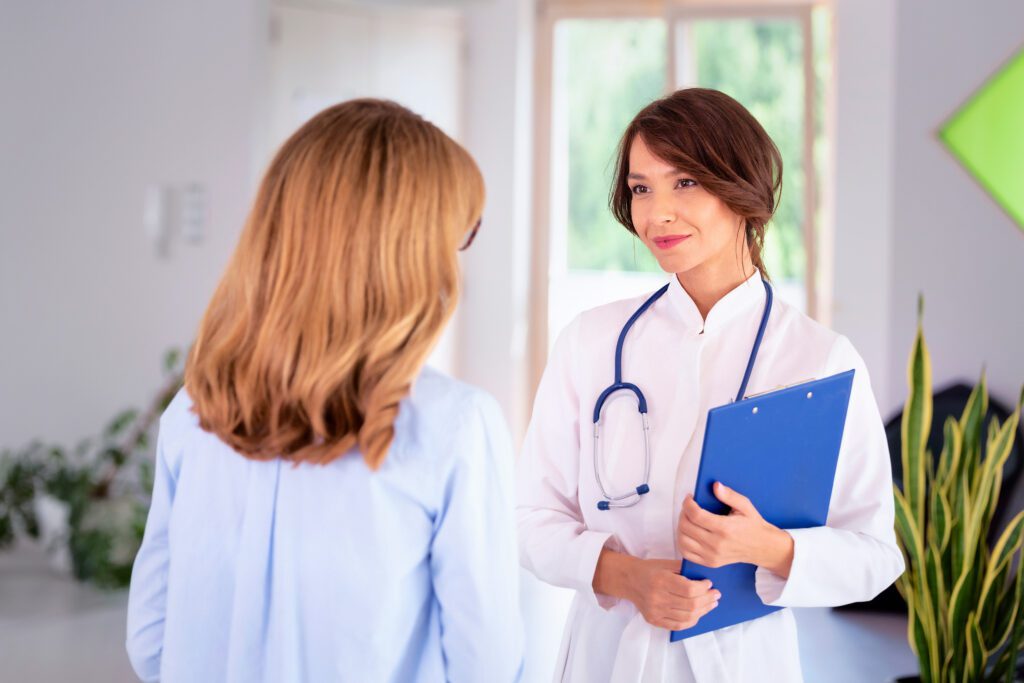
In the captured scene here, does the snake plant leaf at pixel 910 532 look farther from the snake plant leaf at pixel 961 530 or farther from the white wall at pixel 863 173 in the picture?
the white wall at pixel 863 173

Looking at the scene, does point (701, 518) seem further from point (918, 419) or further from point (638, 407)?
point (918, 419)

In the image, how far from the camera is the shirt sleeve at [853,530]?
4.59ft

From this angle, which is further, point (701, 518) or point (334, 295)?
point (701, 518)

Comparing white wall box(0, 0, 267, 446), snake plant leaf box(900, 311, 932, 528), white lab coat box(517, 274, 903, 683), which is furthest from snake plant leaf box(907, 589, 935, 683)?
white wall box(0, 0, 267, 446)

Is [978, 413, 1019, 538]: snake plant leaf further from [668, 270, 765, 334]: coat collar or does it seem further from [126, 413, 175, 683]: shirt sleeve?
[126, 413, 175, 683]: shirt sleeve

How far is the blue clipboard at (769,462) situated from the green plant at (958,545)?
4.59ft

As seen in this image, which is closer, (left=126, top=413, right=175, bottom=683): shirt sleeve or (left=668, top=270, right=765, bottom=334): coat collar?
(left=126, top=413, right=175, bottom=683): shirt sleeve

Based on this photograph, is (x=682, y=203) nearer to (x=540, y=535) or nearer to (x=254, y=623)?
(x=540, y=535)

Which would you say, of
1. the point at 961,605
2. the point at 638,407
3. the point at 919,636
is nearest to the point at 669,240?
the point at 638,407

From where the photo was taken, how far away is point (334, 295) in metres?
1.16

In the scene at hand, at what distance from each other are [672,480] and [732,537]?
0.51 ft

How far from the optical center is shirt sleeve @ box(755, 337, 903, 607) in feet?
4.59

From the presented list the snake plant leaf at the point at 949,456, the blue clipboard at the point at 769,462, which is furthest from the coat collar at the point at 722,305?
the snake plant leaf at the point at 949,456

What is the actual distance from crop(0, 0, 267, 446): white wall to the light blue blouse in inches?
168
